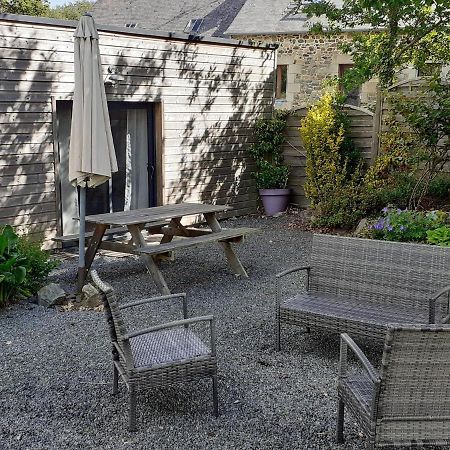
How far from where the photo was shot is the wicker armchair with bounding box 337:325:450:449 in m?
2.75

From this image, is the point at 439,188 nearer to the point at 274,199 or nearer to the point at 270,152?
the point at 274,199

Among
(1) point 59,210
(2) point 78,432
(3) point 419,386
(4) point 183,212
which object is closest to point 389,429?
(3) point 419,386

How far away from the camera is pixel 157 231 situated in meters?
7.79

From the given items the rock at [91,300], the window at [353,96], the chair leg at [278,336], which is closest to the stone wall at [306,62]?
the window at [353,96]

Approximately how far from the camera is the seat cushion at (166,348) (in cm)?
363

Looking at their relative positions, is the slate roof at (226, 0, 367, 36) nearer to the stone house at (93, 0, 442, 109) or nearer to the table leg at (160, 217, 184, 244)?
the stone house at (93, 0, 442, 109)

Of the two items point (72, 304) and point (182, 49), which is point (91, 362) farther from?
point (182, 49)

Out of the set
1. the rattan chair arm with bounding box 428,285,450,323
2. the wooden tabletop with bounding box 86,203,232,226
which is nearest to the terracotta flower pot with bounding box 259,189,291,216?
the wooden tabletop with bounding box 86,203,232,226

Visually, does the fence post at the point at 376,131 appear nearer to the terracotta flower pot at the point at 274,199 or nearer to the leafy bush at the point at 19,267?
the terracotta flower pot at the point at 274,199

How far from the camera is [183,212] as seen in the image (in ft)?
22.7

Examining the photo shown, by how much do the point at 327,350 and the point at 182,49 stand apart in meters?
6.45

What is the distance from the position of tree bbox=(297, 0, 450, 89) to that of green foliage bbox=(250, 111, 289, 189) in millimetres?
1844

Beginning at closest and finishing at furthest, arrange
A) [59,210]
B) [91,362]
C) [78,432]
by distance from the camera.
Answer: [78,432], [91,362], [59,210]

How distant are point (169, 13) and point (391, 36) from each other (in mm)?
20255
